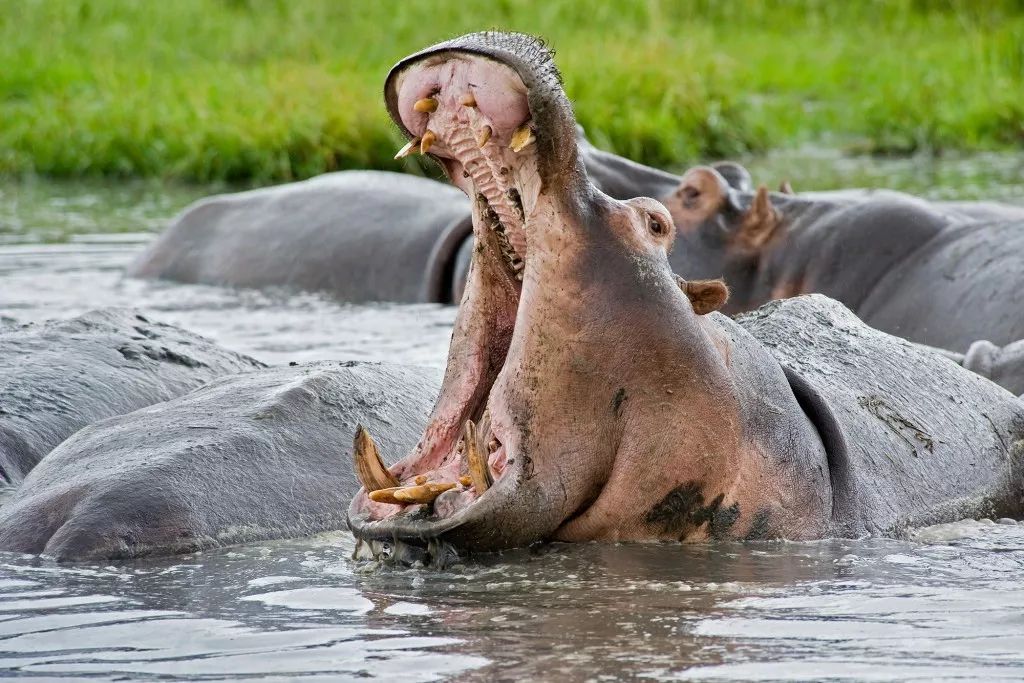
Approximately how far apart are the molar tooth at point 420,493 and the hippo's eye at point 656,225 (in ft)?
2.45

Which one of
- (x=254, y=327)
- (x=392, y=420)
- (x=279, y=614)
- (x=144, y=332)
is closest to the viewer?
(x=279, y=614)

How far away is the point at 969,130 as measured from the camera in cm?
1593

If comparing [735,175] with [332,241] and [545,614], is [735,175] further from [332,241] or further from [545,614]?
Answer: [545,614]

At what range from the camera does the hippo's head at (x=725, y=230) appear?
8305 mm

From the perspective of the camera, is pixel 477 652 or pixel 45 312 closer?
pixel 477 652

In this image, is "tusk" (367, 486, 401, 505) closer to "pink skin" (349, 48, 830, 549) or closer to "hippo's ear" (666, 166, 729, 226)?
"pink skin" (349, 48, 830, 549)

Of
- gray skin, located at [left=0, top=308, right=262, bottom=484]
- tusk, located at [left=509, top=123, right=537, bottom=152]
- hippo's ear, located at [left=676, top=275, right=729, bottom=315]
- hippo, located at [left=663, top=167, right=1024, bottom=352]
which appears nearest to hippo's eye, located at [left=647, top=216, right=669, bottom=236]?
hippo's ear, located at [left=676, top=275, right=729, bottom=315]

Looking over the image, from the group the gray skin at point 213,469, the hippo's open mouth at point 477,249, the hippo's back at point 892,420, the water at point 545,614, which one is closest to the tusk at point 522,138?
the hippo's open mouth at point 477,249

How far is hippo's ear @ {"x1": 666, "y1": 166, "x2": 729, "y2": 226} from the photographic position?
830cm

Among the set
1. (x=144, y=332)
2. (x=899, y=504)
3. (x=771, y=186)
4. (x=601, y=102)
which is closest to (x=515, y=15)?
(x=601, y=102)

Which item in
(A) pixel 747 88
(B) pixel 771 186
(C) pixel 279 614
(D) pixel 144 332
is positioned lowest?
(C) pixel 279 614

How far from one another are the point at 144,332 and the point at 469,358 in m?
2.29

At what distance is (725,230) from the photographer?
8.36m

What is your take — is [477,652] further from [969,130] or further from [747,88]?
[747,88]
